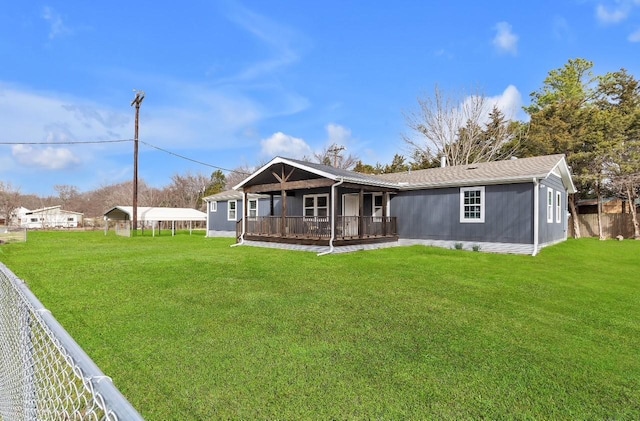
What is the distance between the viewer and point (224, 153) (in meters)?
37.7

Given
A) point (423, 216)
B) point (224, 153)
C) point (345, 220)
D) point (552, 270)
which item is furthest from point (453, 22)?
point (224, 153)

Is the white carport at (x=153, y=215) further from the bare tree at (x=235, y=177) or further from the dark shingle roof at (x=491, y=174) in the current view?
the bare tree at (x=235, y=177)

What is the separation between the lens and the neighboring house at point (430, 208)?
1163cm

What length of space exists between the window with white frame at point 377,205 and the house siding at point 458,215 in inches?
19.9

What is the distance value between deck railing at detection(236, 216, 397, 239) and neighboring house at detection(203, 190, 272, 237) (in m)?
4.45

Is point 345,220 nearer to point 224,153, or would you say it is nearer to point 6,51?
point 6,51

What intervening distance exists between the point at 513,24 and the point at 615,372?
15.4m

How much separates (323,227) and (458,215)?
500cm

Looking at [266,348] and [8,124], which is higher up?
[8,124]

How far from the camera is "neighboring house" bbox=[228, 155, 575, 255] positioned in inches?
458

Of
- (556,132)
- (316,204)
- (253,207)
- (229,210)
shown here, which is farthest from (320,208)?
(556,132)

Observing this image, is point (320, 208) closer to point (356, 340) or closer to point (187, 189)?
point (356, 340)

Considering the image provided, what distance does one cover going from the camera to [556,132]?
20312mm

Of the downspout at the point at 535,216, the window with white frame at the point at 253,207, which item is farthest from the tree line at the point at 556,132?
the window with white frame at the point at 253,207
